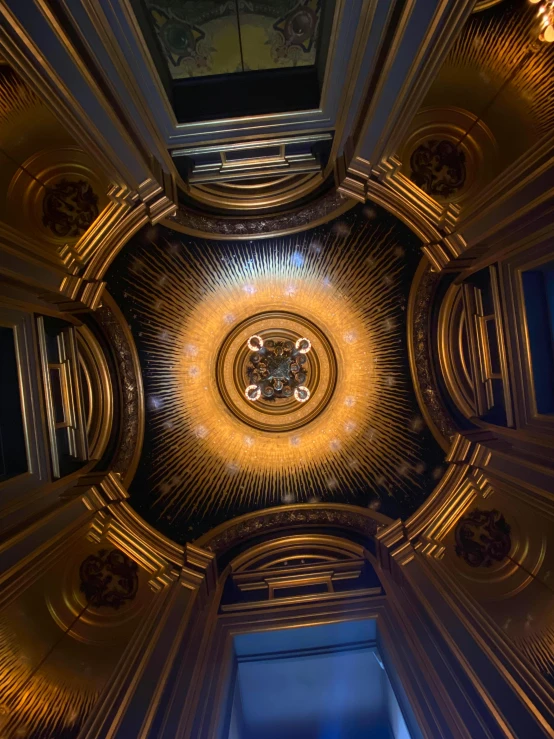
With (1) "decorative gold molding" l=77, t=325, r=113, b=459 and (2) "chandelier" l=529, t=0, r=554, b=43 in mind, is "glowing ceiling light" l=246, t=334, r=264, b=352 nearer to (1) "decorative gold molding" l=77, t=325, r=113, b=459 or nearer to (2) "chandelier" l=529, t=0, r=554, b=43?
(1) "decorative gold molding" l=77, t=325, r=113, b=459

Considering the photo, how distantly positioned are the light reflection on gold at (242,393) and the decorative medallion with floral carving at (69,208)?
917 millimetres

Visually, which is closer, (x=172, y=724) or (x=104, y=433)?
(x=172, y=724)

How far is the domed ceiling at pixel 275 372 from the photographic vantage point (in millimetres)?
6363

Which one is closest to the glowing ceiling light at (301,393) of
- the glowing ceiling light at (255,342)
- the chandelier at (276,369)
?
the chandelier at (276,369)

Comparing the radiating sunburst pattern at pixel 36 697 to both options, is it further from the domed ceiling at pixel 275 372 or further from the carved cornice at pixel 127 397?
the carved cornice at pixel 127 397

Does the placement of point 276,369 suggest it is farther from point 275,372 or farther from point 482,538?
point 482,538

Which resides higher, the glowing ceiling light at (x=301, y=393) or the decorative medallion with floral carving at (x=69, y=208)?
the decorative medallion with floral carving at (x=69, y=208)

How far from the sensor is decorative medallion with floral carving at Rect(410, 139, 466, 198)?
542 centimetres

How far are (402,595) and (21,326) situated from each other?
4.73 metres

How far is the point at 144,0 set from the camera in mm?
4273

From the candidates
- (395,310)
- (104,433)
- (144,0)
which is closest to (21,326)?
(104,433)

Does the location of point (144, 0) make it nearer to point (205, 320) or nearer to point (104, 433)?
point (205, 320)

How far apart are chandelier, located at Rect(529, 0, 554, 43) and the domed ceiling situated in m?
2.35

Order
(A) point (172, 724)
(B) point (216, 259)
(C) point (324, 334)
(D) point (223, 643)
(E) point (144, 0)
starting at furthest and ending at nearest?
1. (C) point (324, 334)
2. (B) point (216, 259)
3. (D) point (223, 643)
4. (E) point (144, 0)
5. (A) point (172, 724)
